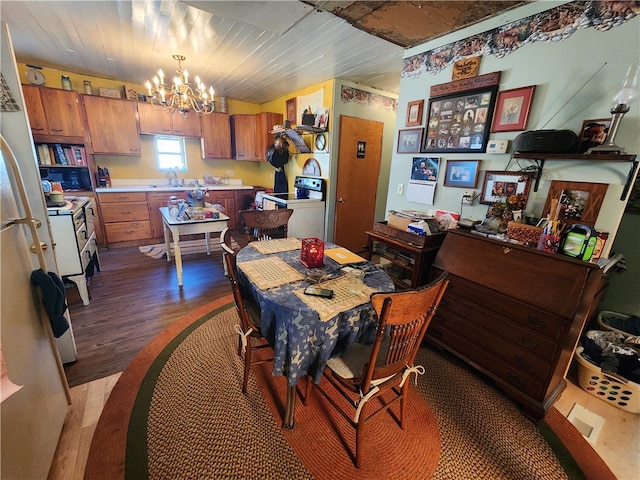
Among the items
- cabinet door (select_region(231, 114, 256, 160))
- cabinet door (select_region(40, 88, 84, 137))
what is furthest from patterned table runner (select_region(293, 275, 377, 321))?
cabinet door (select_region(40, 88, 84, 137))

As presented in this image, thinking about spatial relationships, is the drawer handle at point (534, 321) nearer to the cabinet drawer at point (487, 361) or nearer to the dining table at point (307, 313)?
the cabinet drawer at point (487, 361)

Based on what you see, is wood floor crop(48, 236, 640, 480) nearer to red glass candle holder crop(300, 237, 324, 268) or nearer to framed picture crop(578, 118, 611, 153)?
red glass candle holder crop(300, 237, 324, 268)

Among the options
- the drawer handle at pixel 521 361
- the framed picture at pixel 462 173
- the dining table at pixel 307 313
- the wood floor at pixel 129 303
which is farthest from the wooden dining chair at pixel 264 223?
the drawer handle at pixel 521 361

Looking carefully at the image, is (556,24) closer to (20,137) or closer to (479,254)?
(479,254)

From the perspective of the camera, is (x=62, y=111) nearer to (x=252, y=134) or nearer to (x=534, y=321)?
(x=252, y=134)

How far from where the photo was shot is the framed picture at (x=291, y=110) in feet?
13.9

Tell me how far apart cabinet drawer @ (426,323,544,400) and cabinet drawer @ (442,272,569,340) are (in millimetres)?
291

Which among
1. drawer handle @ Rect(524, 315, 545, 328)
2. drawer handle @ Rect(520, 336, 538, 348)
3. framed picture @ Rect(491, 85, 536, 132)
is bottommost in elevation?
drawer handle @ Rect(520, 336, 538, 348)

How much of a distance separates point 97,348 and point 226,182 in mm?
3935

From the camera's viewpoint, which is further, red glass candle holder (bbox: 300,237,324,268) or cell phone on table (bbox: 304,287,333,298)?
red glass candle holder (bbox: 300,237,324,268)

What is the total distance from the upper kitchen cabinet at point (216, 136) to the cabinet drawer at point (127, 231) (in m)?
1.62

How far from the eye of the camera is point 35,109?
11.4 feet

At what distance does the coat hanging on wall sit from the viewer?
171 inches

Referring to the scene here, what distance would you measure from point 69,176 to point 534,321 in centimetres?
558
